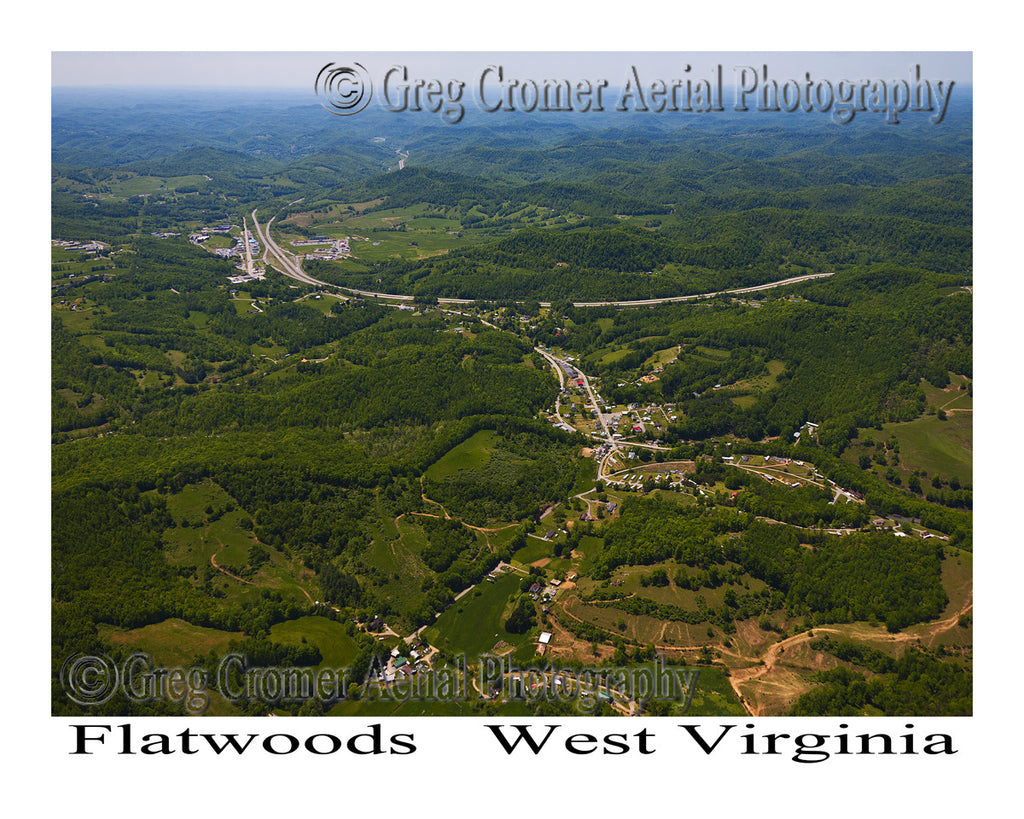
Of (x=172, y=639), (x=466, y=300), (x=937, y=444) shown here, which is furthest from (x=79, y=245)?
(x=937, y=444)

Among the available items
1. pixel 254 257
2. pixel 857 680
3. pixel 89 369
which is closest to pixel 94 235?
pixel 254 257

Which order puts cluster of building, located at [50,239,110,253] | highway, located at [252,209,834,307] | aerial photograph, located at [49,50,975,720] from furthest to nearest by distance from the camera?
cluster of building, located at [50,239,110,253] → highway, located at [252,209,834,307] → aerial photograph, located at [49,50,975,720]

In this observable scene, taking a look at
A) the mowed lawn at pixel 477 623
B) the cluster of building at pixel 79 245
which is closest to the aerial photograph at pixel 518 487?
the mowed lawn at pixel 477 623

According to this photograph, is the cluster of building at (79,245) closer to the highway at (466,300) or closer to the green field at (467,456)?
the highway at (466,300)

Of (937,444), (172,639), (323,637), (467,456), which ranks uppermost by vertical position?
(937,444)

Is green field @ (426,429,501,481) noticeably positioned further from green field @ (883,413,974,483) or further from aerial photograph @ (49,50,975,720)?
green field @ (883,413,974,483)

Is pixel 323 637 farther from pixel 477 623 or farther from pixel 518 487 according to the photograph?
pixel 518 487

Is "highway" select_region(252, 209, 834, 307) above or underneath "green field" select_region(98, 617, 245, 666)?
above

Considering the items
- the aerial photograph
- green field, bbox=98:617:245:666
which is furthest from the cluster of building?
green field, bbox=98:617:245:666
